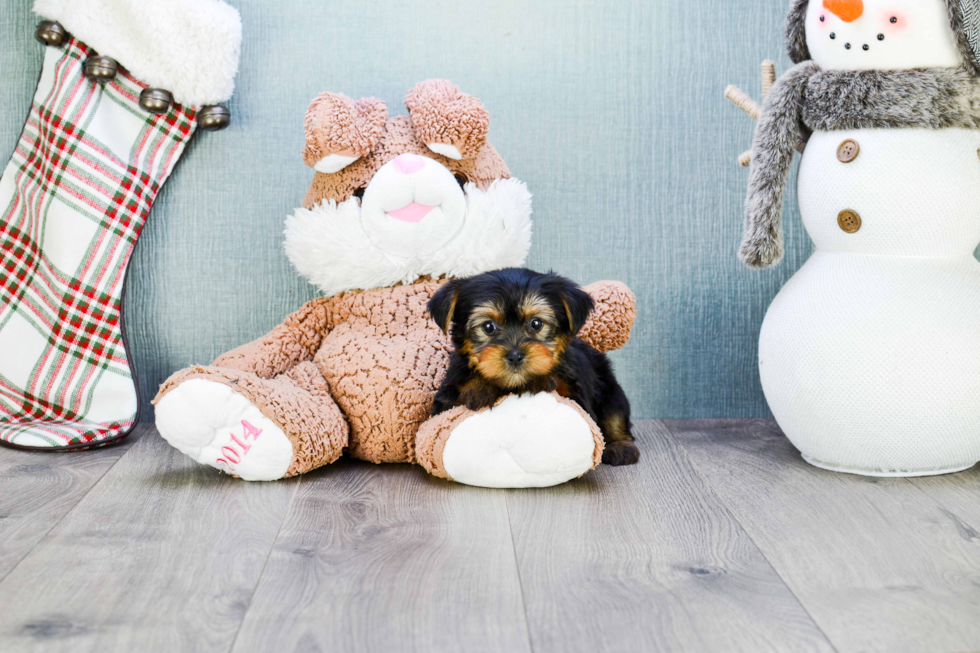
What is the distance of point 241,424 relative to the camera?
1.55 meters

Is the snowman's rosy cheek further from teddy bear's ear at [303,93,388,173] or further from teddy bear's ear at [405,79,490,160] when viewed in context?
teddy bear's ear at [303,93,388,173]

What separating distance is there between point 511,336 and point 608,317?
42cm

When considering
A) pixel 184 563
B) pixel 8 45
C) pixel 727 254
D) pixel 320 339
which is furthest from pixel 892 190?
pixel 8 45

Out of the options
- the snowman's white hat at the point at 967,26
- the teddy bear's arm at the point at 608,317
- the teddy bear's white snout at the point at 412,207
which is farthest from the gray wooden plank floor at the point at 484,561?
the snowman's white hat at the point at 967,26

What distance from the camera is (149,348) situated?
2.10 metres

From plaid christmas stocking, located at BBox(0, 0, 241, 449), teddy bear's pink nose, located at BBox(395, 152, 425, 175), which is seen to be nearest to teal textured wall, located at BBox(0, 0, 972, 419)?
plaid christmas stocking, located at BBox(0, 0, 241, 449)

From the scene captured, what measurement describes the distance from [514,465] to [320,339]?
61 centimetres

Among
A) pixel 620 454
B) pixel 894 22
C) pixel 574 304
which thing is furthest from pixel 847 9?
pixel 620 454

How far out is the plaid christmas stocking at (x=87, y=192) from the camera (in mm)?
1914

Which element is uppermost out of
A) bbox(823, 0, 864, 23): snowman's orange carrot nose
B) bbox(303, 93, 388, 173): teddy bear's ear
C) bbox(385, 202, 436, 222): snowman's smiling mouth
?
bbox(823, 0, 864, 23): snowman's orange carrot nose

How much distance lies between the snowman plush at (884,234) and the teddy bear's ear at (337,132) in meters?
0.80

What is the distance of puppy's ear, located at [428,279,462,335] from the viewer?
5.07 ft

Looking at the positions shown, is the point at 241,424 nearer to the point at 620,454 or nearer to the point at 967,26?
the point at 620,454

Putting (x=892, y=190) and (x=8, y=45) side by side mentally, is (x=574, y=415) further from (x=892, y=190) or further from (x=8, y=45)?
(x=8, y=45)
